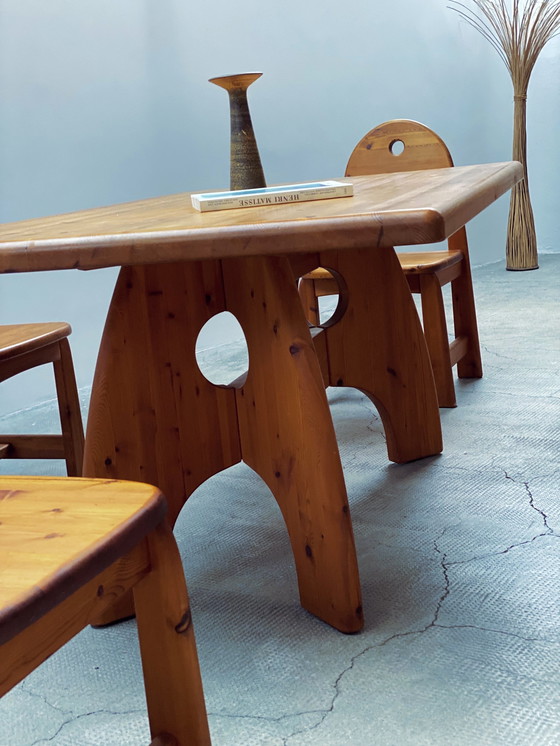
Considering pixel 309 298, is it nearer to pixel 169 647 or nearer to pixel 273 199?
pixel 273 199

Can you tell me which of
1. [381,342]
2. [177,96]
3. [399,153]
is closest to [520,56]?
[177,96]

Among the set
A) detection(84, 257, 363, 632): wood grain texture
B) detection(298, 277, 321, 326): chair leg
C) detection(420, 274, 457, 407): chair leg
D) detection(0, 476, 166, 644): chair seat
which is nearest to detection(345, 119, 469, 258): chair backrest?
detection(420, 274, 457, 407): chair leg

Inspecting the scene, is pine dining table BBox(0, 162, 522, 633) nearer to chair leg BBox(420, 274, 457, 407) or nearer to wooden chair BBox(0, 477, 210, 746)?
wooden chair BBox(0, 477, 210, 746)

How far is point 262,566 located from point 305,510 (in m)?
0.24

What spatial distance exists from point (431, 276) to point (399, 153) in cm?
48

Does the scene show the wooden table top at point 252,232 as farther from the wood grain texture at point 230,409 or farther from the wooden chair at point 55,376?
the wooden chair at point 55,376

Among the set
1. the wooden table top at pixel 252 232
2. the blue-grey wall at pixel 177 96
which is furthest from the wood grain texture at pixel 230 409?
the blue-grey wall at pixel 177 96

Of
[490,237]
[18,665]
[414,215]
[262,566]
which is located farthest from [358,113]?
[18,665]

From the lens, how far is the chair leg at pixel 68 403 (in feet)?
5.81

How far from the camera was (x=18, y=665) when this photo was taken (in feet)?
2.03

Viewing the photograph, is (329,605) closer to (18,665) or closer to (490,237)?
(18,665)

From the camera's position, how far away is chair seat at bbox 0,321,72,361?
1605 mm

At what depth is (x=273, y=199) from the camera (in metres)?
1.32

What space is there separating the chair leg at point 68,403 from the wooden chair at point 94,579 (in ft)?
3.09
